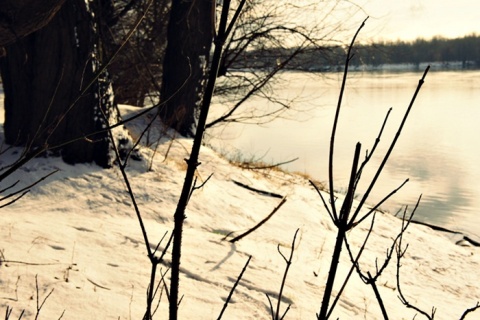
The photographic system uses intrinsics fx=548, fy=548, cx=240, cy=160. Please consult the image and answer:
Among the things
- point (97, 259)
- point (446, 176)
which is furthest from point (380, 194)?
point (97, 259)

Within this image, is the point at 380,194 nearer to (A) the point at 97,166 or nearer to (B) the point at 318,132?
(A) the point at 97,166

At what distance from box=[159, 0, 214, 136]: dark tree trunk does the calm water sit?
2.35m

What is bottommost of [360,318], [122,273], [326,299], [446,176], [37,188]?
[446,176]

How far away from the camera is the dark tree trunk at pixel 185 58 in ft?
27.4

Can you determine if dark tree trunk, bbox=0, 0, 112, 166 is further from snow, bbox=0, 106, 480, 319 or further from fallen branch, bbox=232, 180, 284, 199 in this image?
fallen branch, bbox=232, 180, 284, 199

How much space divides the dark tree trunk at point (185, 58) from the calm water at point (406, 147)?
2.35 metres

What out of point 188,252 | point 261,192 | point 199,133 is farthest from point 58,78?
point 199,133

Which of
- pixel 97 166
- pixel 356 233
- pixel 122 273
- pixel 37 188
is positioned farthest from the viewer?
pixel 356 233

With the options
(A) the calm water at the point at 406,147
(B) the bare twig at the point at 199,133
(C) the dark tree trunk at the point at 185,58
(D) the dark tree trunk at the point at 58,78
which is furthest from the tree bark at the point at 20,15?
(A) the calm water at the point at 406,147

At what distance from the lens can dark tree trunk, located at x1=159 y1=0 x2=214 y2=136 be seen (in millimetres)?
8352

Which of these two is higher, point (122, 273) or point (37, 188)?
point (37, 188)

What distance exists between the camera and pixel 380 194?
12344mm

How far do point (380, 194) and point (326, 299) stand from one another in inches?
470

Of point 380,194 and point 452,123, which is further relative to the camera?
point 452,123
